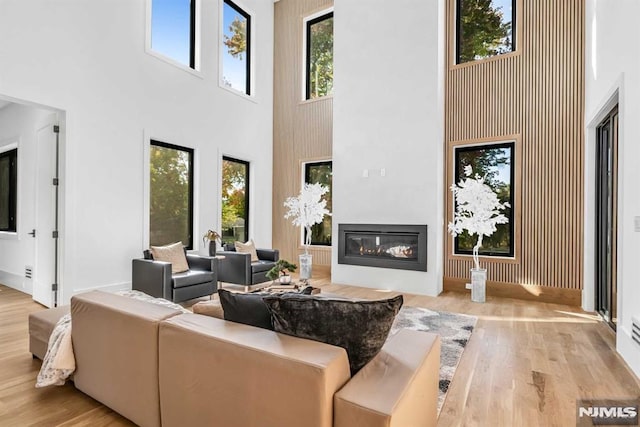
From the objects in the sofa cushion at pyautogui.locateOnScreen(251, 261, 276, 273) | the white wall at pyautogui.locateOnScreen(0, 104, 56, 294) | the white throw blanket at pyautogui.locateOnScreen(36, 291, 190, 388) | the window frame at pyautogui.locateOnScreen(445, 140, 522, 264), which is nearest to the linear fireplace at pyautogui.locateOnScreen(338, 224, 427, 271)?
the window frame at pyautogui.locateOnScreen(445, 140, 522, 264)

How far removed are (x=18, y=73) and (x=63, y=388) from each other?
139 inches

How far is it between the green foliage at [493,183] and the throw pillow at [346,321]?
4528 mm

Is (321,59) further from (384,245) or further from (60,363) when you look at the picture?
(60,363)

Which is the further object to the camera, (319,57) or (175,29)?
(319,57)

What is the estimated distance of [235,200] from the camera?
6.90 m

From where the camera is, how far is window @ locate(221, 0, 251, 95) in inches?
263

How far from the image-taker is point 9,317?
153 inches

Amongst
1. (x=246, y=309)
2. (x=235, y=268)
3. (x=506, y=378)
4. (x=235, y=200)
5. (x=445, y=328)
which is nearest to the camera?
(x=246, y=309)

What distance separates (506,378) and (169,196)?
204 inches

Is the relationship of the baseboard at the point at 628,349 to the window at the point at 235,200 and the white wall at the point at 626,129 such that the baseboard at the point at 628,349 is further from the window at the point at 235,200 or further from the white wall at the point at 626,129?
the window at the point at 235,200

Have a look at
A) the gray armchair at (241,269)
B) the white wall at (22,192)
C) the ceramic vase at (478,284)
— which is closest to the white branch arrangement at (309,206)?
the gray armchair at (241,269)

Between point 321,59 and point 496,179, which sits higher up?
point 321,59

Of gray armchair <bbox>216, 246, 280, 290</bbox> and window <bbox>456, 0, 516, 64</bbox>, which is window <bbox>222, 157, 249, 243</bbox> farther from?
window <bbox>456, 0, 516, 64</bbox>

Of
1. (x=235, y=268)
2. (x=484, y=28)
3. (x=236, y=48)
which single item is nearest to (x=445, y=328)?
(x=235, y=268)
